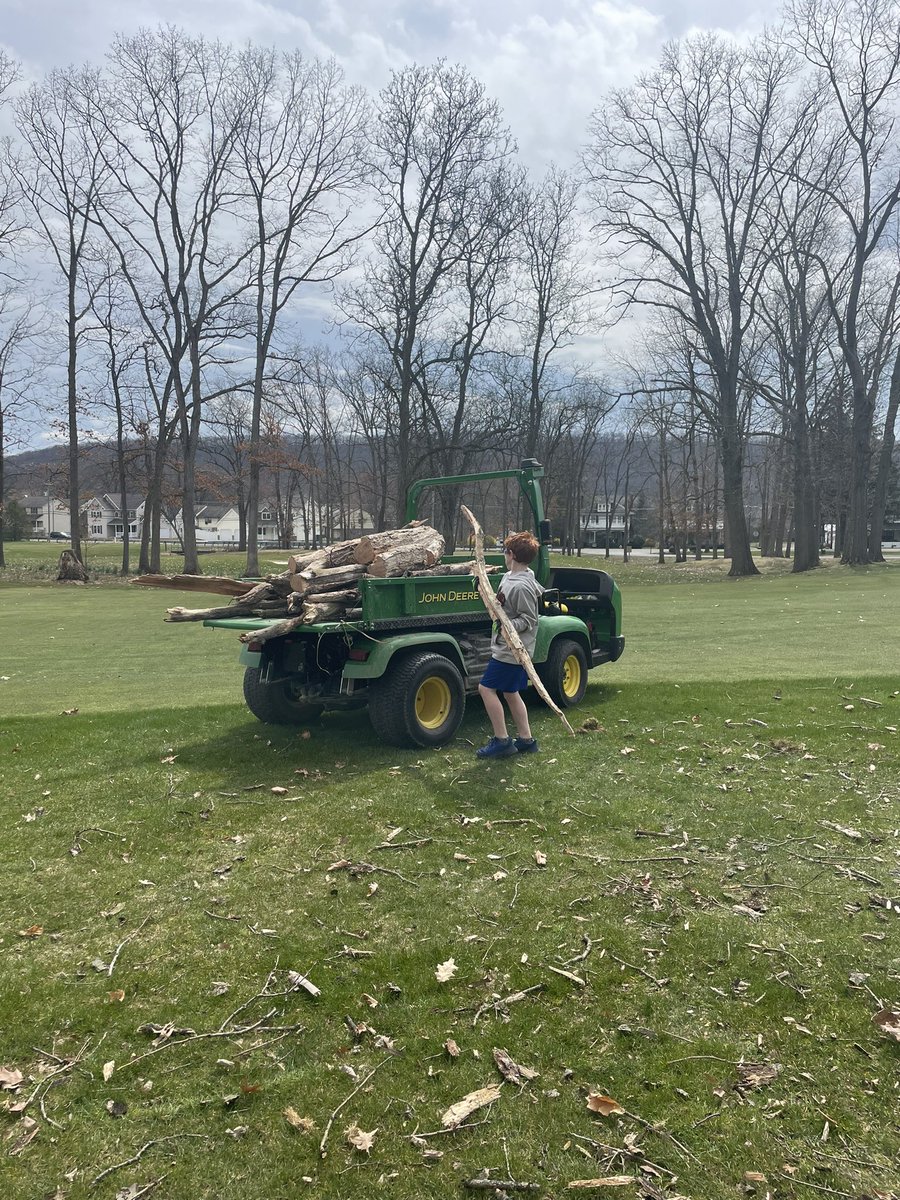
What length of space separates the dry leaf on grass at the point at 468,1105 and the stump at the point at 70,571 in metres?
35.2

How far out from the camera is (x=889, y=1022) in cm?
322

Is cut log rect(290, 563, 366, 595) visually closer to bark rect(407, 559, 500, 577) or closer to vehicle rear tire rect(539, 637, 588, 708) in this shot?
bark rect(407, 559, 500, 577)

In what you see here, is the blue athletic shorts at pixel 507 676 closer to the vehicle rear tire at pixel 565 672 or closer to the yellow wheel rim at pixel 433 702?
the yellow wheel rim at pixel 433 702

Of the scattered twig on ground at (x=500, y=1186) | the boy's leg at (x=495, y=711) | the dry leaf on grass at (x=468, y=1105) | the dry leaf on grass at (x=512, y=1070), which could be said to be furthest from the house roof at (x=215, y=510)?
the scattered twig on ground at (x=500, y=1186)

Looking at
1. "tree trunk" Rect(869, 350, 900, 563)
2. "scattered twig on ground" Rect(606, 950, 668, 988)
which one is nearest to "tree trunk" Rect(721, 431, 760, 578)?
"tree trunk" Rect(869, 350, 900, 563)

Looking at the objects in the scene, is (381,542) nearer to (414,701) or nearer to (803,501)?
(414,701)

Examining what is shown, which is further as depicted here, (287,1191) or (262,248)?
(262,248)

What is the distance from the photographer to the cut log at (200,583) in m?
6.94

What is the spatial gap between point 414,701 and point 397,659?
0.40 m

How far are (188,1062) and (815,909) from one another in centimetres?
305

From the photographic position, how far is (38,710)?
29.5 ft

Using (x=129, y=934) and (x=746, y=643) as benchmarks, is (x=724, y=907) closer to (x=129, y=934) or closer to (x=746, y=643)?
(x=129, y=934)

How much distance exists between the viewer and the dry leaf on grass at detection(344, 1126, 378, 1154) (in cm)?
267

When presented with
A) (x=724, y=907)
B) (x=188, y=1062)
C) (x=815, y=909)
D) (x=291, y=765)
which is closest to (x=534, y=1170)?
(x=188, y=1062)
